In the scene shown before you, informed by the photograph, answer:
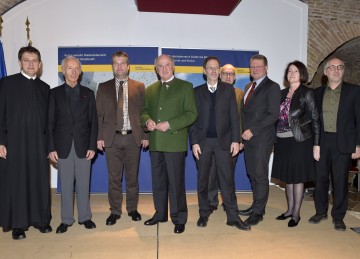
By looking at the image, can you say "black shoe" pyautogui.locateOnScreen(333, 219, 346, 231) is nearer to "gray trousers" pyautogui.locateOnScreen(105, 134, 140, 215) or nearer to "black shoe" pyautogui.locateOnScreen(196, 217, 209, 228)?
"black shoe" pyautogui.locateOnScreen(196, 217, 209, 228)

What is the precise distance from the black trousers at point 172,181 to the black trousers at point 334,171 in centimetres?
155

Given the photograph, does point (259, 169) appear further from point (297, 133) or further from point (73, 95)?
point (73, 95)

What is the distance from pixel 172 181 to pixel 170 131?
53cm

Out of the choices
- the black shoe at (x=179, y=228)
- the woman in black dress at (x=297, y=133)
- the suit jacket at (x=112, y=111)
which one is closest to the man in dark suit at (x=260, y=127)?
the woman in black dress at (x=297, y=133)

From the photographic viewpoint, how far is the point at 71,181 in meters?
3.35

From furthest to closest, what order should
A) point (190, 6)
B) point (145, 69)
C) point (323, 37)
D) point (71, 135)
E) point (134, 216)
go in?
point (323, 37)
point (145, 69)
point (190, 6)
point (134, 216)
point (71, 135)

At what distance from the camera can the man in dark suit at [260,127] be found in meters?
3.40

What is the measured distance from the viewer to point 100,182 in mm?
5238

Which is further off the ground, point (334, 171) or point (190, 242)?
point (334, 171)

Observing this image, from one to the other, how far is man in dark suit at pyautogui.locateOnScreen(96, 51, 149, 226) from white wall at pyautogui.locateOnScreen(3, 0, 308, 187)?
1.97 metres

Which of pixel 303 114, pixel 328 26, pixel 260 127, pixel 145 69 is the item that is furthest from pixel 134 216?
pixel 328 26

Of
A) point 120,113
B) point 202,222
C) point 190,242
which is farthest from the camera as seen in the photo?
point 120,113

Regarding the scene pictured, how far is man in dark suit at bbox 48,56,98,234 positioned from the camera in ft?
10.7

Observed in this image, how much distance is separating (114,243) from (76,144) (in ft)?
3.54
